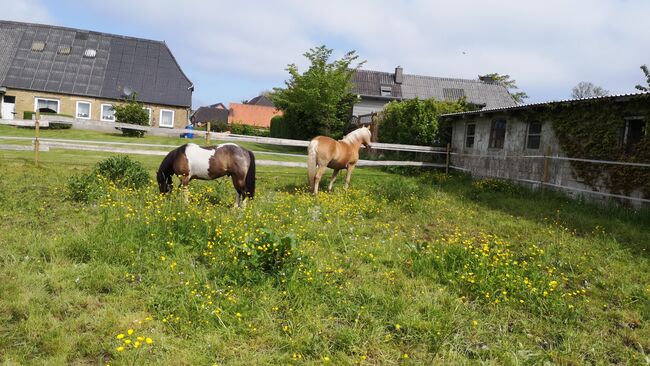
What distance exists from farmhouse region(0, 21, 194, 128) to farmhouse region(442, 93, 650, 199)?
22.4 m

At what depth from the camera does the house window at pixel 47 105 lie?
27391mm

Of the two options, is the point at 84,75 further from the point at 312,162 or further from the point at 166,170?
the point at 166,170

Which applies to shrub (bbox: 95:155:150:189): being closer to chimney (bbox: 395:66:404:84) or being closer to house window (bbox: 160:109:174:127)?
house window (bbox: 160:109:174:127)

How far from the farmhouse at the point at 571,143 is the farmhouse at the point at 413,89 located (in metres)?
20.5

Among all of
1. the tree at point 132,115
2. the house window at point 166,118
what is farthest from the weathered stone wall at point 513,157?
the house window at point 166,118

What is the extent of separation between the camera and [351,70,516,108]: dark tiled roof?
3441cm

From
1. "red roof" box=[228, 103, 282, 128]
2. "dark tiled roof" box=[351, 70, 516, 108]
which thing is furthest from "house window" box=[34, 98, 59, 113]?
"red roof" box=[228, 103, 282, 128]

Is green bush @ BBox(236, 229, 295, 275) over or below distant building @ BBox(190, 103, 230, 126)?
below

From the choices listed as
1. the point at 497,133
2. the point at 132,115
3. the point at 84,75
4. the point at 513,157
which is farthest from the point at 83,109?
the point at 513,157

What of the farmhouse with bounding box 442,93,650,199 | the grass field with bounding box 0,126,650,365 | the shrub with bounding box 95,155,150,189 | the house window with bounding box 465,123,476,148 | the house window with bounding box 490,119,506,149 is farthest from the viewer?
the house window with bounding box 465,123,476,148

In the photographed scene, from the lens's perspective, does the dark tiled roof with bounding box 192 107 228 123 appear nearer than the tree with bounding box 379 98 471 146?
No

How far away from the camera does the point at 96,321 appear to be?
3143 millimetres

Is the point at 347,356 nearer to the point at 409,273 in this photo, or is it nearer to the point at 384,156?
the point at 409,273

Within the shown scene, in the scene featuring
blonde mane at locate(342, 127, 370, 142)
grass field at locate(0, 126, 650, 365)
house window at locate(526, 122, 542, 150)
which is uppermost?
house window at locate(526, 122, 542, 150)
